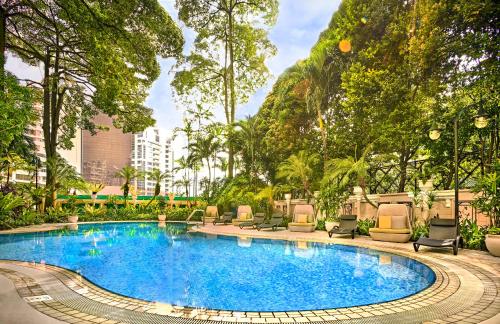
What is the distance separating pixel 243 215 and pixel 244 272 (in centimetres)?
1175

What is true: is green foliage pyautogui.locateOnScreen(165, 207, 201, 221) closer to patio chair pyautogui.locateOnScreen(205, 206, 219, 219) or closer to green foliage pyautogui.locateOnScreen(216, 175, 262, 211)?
patio chair pyautogui.locateOnScreen(205, 206, 219, 219)

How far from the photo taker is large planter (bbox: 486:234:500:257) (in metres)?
7.56

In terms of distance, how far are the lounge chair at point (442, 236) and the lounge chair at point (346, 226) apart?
3152mm

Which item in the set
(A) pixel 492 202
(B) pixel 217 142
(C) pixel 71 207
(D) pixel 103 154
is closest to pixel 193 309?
(A) pixel 492 202

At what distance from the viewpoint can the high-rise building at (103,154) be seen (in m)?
96.2

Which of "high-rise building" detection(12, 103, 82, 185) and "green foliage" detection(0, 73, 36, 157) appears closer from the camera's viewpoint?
"green foliage" detection(0, 73, 36, 157)

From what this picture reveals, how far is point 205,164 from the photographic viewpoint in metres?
23.8

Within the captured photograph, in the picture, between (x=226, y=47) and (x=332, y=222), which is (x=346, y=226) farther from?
(x=226, y=47)

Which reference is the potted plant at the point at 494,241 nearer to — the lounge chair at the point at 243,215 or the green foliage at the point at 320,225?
the green foliage at the point at 320,225

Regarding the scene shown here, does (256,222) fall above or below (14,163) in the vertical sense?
below

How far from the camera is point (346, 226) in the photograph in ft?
40.4

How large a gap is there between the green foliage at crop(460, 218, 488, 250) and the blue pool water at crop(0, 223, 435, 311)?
2365 mm

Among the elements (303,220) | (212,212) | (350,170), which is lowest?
(212,212)

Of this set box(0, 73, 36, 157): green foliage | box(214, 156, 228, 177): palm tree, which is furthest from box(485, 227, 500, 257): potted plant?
box(214, 156, 228, 177): palm tree
